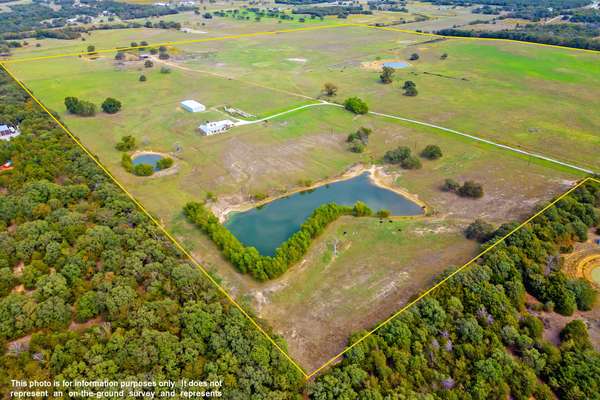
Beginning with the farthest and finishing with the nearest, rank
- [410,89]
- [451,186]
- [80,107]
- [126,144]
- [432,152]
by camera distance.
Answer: [410,89]
[80,107]
[126,144]
[432,152]
[451,186]

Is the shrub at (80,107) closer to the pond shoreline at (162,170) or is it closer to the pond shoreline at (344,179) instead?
the pond shoreline at (162,170)

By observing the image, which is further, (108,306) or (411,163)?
(411,163)

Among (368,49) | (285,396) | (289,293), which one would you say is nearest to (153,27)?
(368,49)

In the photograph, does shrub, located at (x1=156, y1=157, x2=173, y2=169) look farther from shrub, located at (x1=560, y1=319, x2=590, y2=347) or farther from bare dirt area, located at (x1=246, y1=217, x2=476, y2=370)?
shrub, located at (x1=560, y1=319, x2=590, y2=347)

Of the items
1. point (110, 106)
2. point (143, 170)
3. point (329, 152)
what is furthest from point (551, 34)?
point (143, 170)

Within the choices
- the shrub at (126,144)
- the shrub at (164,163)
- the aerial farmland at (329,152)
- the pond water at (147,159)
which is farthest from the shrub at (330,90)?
the shrub at (126,144)

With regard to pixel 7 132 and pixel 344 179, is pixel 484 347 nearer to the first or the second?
pixel 344 179

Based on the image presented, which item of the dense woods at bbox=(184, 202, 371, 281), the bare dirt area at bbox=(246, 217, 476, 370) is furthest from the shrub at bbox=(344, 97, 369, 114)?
the bare dirt area at bbox=(246, 217, 476, 370)
